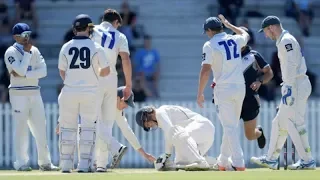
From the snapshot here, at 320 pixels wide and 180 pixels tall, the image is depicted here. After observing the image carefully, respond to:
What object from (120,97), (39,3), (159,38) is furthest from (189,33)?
(120,97)

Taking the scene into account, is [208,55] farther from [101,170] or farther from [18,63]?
[18,63]

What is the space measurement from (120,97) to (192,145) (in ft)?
5.06

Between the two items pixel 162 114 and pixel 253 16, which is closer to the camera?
pixel 162 114

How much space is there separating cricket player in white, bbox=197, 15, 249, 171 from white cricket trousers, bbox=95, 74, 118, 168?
1.25 m

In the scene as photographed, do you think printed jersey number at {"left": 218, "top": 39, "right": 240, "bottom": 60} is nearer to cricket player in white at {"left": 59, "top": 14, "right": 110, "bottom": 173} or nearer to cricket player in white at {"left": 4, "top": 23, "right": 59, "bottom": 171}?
cricket player in white at {"left": 59, "top": 14, "right": 110, "bottom": 173}

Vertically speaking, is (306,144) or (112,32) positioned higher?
(112,32)

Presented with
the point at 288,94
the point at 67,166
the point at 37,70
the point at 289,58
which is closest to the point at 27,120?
the point at 37,70

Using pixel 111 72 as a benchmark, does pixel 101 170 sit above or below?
below

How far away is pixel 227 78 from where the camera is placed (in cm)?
1848

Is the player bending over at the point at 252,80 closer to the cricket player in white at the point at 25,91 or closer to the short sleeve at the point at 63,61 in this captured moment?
the cricket player in white at the point at 25,91

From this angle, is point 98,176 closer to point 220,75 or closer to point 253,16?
point 220,75

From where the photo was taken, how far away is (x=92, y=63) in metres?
17.5

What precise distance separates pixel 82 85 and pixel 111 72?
3.03ft

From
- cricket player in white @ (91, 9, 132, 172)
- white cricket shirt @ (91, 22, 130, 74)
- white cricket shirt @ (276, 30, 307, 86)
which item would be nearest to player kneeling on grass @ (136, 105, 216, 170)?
cricket player in white @ (91, 9, 132, 172)
